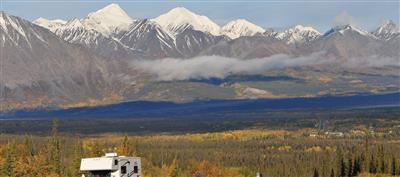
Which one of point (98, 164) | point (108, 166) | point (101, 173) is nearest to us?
point (108, 166)

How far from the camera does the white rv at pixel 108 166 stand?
60.8m

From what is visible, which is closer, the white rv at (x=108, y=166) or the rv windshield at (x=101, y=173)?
the white rv at (x=108, y=166)

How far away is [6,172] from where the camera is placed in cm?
15850

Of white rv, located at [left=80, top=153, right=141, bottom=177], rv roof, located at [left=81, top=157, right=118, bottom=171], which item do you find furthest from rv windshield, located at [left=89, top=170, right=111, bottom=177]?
rv roof, located at [left=81, top=157, right=118, bottom=171]

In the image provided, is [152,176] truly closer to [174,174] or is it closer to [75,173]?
[174,174]

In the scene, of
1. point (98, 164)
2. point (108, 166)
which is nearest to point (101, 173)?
point (98, 164)

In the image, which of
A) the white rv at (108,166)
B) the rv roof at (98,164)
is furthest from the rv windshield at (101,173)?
the rv roof at (98,164)

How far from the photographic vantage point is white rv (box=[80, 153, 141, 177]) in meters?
60.8

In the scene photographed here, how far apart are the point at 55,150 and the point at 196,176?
3443 cm

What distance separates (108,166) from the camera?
2392 inches

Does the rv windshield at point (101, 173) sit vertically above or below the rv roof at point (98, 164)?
below

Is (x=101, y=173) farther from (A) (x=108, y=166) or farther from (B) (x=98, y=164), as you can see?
(A) (x=108, y=166)

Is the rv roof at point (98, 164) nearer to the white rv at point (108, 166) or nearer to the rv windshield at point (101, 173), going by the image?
the white rv at point (108, 166)

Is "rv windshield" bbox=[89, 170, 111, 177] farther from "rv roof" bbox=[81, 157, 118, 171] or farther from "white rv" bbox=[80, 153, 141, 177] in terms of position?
"rv roof" bbox=[81, 157, 118, 171]
